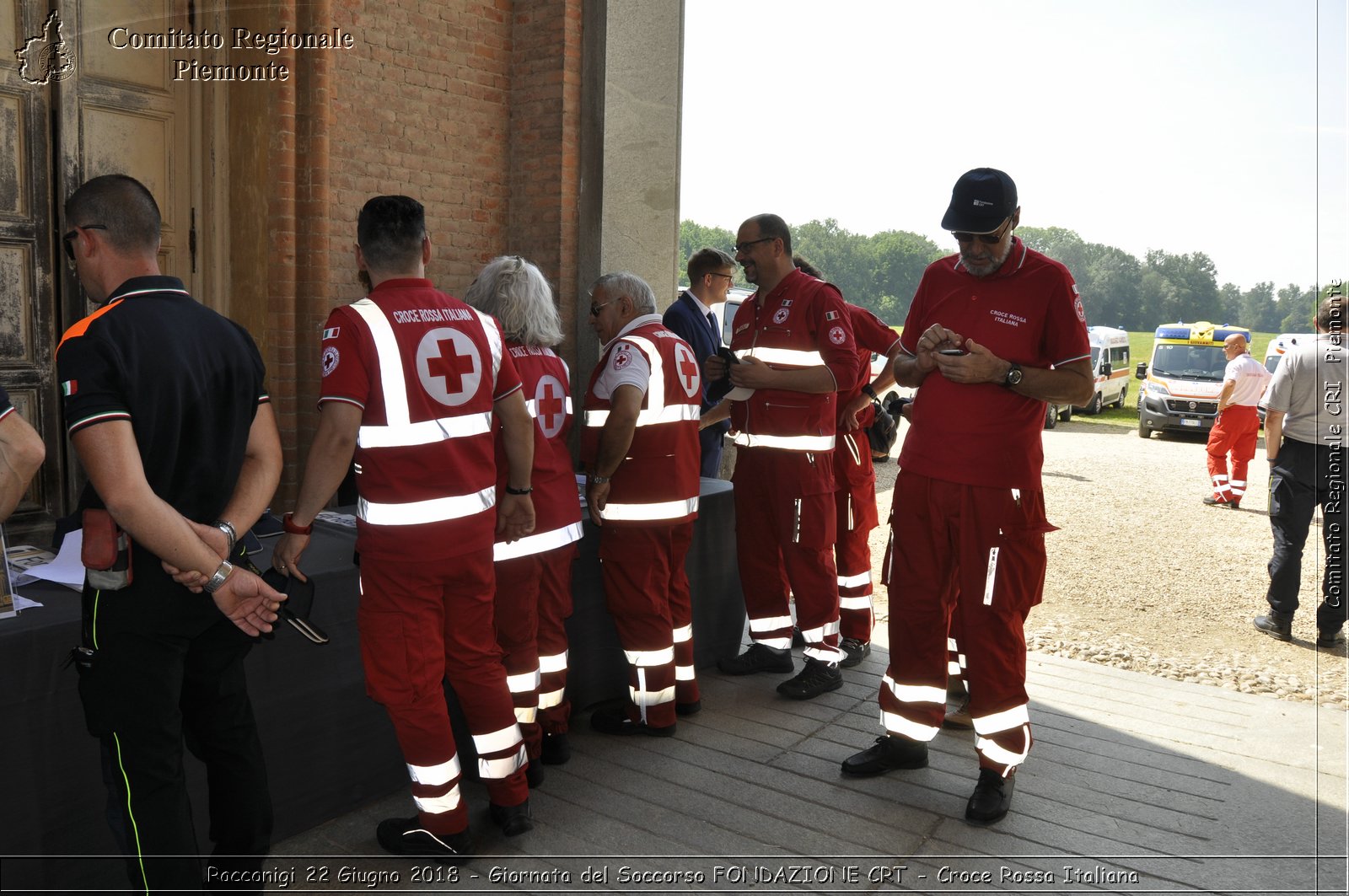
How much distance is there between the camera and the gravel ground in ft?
22.0

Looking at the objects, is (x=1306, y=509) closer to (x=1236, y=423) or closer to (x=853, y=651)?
(x=853, y=651)

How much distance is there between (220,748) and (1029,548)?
2845 millimetres

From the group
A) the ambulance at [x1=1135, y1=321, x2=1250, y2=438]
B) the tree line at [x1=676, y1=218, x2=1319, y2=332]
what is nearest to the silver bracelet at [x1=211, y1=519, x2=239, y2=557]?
the ambulance at [x1=1135, y1=321, x2=1250, y2=438]

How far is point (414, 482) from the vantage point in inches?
129

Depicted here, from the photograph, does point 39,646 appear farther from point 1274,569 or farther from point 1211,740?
point 1274,569

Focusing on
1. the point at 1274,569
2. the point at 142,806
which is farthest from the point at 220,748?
the point at 1274,569

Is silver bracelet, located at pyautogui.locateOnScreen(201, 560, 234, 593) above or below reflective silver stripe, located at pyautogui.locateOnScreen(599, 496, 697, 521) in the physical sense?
above

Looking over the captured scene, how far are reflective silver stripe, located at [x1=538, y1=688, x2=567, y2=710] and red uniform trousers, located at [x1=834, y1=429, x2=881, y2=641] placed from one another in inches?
76.4

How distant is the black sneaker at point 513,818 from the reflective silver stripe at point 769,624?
2008 mm

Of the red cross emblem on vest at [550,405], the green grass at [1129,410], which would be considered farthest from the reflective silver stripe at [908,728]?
the green grass at [1129,410]

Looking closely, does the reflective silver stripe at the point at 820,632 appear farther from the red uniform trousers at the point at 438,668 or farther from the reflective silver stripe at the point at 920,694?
the red uniform trousers at the point at 438,668

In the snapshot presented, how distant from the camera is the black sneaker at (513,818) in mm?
3689

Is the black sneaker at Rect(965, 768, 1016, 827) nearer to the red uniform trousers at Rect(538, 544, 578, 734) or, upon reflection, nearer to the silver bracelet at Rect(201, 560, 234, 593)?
the red uniform trousers at Rect(538, 544, 578, 734)

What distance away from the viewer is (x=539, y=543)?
13.4 feet
